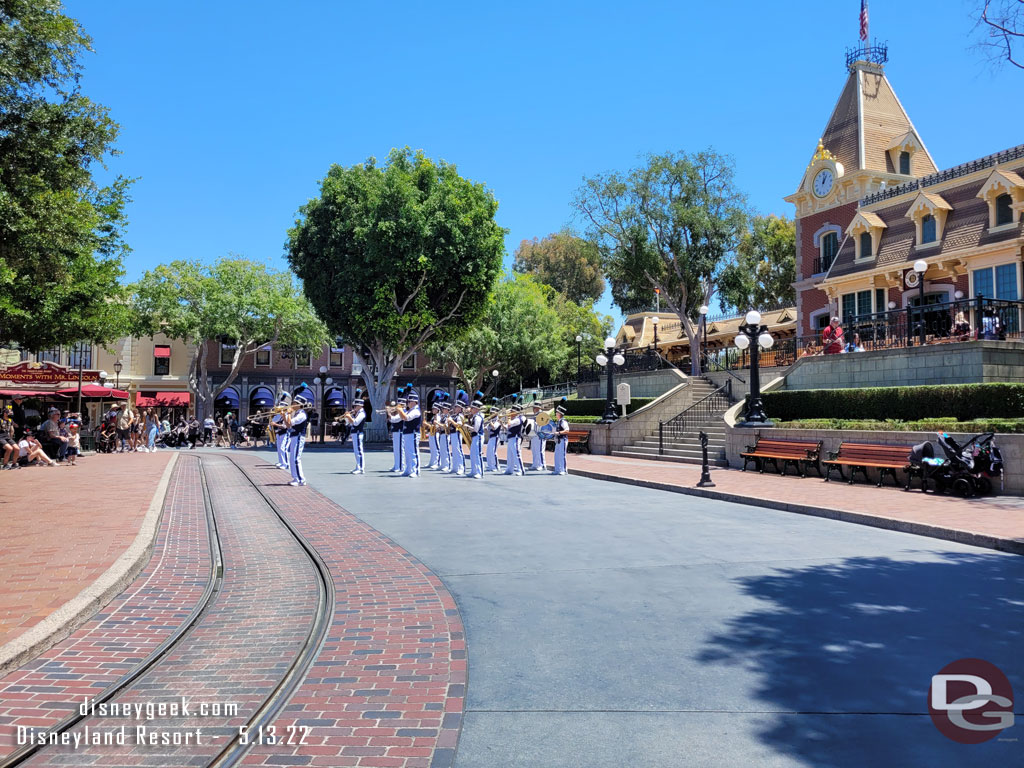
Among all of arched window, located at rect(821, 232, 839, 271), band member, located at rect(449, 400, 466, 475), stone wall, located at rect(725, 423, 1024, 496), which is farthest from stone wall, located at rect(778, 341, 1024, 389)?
arched window, located at rect(821, 232, 839, 271)

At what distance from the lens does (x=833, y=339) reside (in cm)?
2366

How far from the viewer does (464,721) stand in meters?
3.87

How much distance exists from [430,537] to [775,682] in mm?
5448

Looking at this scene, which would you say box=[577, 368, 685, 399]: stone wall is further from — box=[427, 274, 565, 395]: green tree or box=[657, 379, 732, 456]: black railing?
box=[427, 274, 565, 395]: green tree

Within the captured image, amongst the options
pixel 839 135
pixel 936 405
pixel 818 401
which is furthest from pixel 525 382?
pixel 936 405

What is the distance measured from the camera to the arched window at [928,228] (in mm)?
28297

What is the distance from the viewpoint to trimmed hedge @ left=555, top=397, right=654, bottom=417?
3048 cm

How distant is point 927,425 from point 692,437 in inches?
321

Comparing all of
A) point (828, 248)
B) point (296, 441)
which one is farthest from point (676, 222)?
point (296, 441)

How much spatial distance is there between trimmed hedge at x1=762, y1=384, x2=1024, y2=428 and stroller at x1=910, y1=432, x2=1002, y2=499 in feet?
8.51

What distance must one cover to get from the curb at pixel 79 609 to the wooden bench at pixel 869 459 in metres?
12.7

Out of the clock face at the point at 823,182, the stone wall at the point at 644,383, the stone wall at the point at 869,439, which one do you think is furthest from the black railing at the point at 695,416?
the clock face at the point at 823,182

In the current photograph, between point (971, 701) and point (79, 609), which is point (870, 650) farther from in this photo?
point (79, 609)

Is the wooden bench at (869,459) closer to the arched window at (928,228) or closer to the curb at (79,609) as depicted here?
the curb at (79,609)
